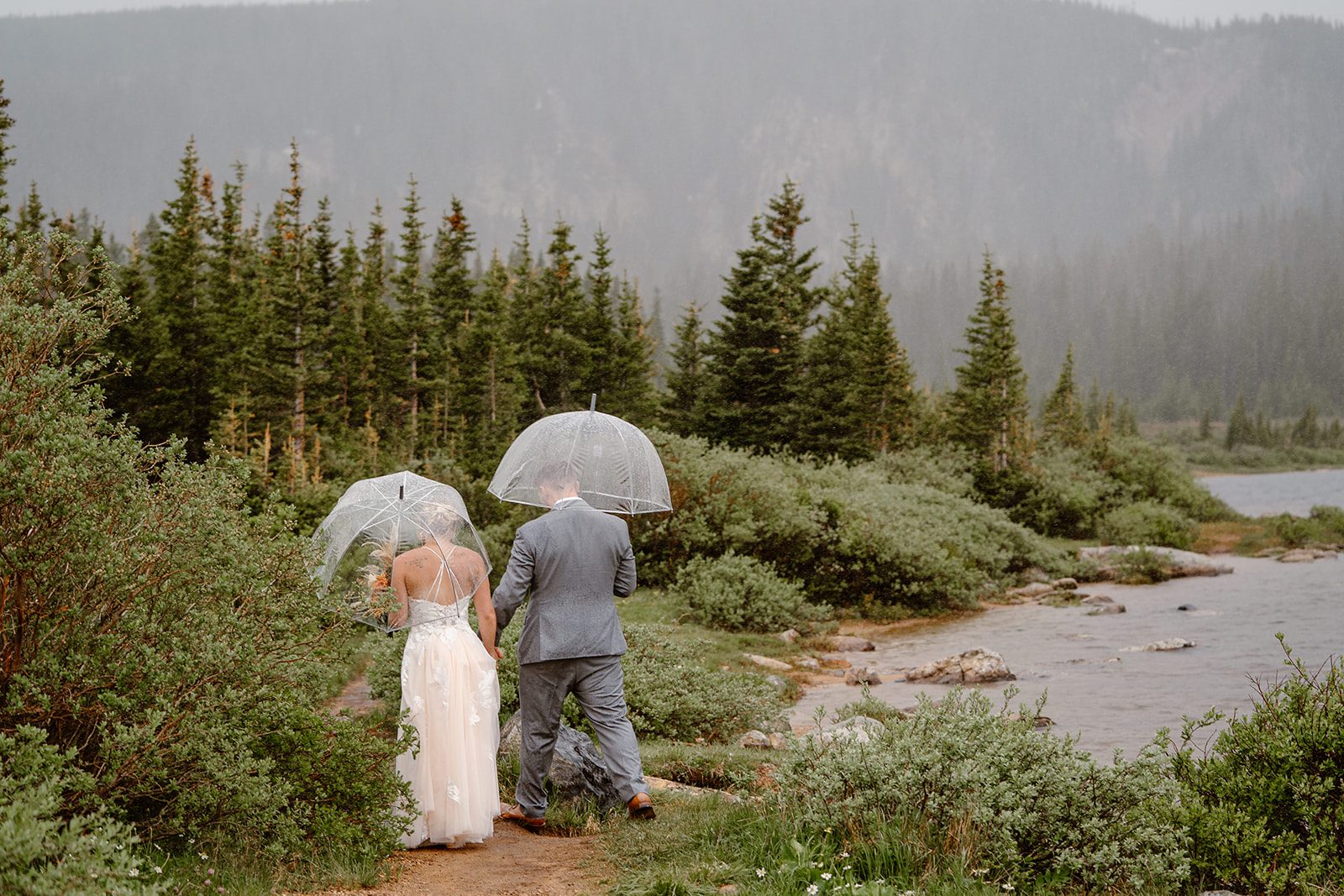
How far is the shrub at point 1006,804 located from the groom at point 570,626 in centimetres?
126

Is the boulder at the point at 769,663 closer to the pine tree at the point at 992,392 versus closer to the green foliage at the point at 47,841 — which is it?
the green foliage at the point at 47,841

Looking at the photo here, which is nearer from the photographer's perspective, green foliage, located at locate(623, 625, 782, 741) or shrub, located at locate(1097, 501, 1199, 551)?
green foliage, located at locate(623, 625, 782, 741)

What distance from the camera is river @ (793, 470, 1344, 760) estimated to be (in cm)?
1600

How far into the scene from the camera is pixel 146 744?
488 centimetres

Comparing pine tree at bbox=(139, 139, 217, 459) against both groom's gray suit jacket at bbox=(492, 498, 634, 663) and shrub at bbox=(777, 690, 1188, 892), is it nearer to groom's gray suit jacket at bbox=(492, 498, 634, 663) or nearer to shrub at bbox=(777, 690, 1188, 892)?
groom's gray suit jacket at bbox=(492, 498, 634, 663)

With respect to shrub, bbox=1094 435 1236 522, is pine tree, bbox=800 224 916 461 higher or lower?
higher

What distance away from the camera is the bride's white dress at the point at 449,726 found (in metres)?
6.84

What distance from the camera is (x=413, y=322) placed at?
4378 cm

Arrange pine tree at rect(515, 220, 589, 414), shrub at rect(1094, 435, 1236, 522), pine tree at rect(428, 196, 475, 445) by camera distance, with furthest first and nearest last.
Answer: shrub at rect(1094, 435, 1236, 522), pine tree at rect(428, 196, 475, 445), pine tree at rect(515, 220, 589, 414)

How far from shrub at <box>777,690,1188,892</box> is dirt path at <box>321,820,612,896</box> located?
1.22 m

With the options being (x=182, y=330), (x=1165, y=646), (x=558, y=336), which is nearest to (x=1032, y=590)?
(x=1165, y=646)

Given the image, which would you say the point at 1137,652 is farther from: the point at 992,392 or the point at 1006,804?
the point at 992,392

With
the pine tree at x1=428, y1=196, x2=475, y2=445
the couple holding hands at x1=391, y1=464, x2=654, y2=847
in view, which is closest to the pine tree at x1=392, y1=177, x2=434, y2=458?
the pine tree at x1=428, y1=196, x2=475, y2=445

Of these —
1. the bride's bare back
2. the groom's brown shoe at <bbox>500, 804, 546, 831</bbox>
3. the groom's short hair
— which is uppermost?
the groom's short hair
